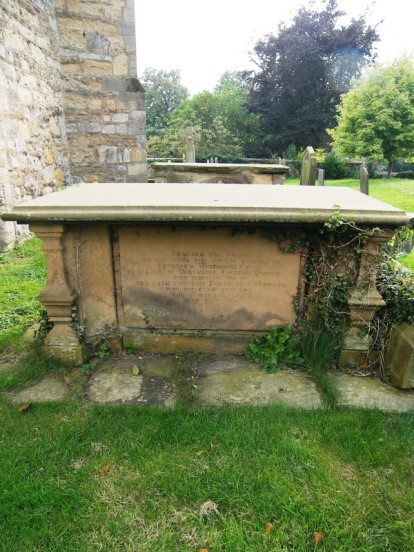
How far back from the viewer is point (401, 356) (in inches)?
95.8

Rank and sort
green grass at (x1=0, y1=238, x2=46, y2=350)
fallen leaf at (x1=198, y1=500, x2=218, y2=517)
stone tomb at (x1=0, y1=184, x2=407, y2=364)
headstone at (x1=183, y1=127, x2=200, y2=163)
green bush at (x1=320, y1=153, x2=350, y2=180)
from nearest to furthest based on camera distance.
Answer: fallen leaf at (x1=198, y1=500, x2=218, y2=517)
stone tomb at (x1=0, y1=184, x2=407, y2=364)
green grass at (x1=0, y1=238, x2=46, y2=350)
headstone at (x1=183, y1=127, x2=200, y2=163)
green bush at (x1=320, y1=153, x2=350, y2=180)

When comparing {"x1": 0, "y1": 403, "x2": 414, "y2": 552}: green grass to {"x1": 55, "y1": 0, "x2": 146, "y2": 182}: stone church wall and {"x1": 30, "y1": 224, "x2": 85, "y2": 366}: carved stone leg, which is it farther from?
{"x1": 55, "y1": 0, "x2": 146, "y2": 182}: stone church wall

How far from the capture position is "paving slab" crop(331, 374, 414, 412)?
7.61 feet

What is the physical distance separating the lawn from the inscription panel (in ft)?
2.41

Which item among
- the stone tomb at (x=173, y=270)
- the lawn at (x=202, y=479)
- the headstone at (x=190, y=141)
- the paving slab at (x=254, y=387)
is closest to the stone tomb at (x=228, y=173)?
the stone tomb at (x=173, y=270)

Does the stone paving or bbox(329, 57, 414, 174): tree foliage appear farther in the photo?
bbox(329, 57, 414, 174): tree foliage

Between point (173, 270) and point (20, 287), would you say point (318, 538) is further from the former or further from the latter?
point (20, 287)

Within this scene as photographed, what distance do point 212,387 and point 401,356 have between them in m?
1.19

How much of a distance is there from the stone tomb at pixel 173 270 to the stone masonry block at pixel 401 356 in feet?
0.63

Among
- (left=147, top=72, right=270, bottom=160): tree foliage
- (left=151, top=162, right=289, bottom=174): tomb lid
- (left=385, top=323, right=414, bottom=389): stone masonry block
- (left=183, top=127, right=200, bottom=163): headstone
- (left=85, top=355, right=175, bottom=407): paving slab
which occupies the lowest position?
(left=85, top=355, right=175, bottom=407): paving slab

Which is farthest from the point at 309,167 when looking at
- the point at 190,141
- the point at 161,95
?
the point at 161,95

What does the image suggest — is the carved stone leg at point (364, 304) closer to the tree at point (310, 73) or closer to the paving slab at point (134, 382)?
the paving slab at point (134, 382)

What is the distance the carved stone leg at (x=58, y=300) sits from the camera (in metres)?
2.55

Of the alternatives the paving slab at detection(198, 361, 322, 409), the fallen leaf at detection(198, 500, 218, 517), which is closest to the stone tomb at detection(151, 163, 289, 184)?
the paving slab at detection(198, 361, 322, 409)
